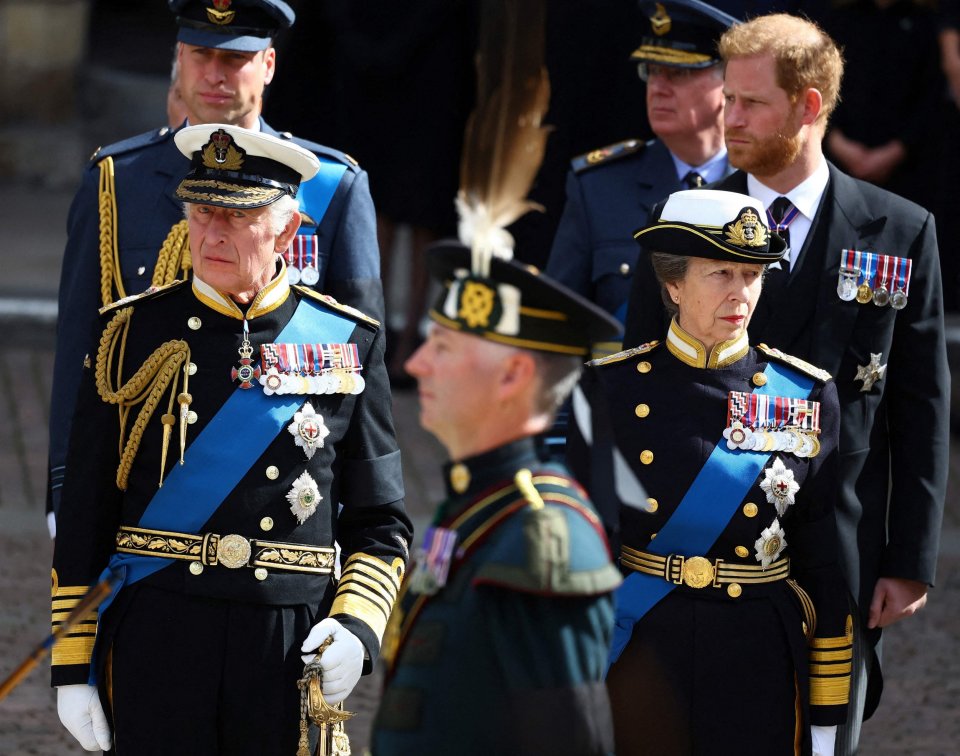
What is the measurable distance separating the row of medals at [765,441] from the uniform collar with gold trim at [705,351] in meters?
0.14

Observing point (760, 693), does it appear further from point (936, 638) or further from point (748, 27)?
point (936, 638)

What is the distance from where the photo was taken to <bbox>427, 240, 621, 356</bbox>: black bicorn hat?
3.14 metres

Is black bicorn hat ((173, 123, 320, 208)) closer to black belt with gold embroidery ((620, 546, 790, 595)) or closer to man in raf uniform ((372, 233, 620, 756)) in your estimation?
man in raf uniform ((372, 233, 620, 756))

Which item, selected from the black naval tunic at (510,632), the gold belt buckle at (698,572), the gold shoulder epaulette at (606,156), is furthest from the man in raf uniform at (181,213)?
the black naval tunic at (510,632)

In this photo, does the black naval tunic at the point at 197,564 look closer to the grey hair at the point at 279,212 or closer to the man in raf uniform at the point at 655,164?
the grey hair at the point at 279,212

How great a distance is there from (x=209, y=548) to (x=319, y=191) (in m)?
1.16

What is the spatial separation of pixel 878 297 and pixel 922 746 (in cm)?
187

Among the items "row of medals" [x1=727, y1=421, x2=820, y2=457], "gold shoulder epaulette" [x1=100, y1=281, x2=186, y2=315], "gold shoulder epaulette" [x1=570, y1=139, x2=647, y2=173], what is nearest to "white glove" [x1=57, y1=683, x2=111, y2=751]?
"gold shoulder epaulette" [x1=100, y1=281, x2=186, y2=315]

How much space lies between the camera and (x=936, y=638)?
264 inches

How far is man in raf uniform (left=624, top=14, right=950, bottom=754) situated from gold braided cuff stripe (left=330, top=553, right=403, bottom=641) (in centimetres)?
82

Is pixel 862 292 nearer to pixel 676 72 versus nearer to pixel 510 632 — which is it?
pixel 676 72

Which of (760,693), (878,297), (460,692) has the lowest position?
Answer: (760,693)

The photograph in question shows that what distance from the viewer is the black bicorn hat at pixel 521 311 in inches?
124

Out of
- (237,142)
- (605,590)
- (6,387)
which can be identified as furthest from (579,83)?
(605,590)
